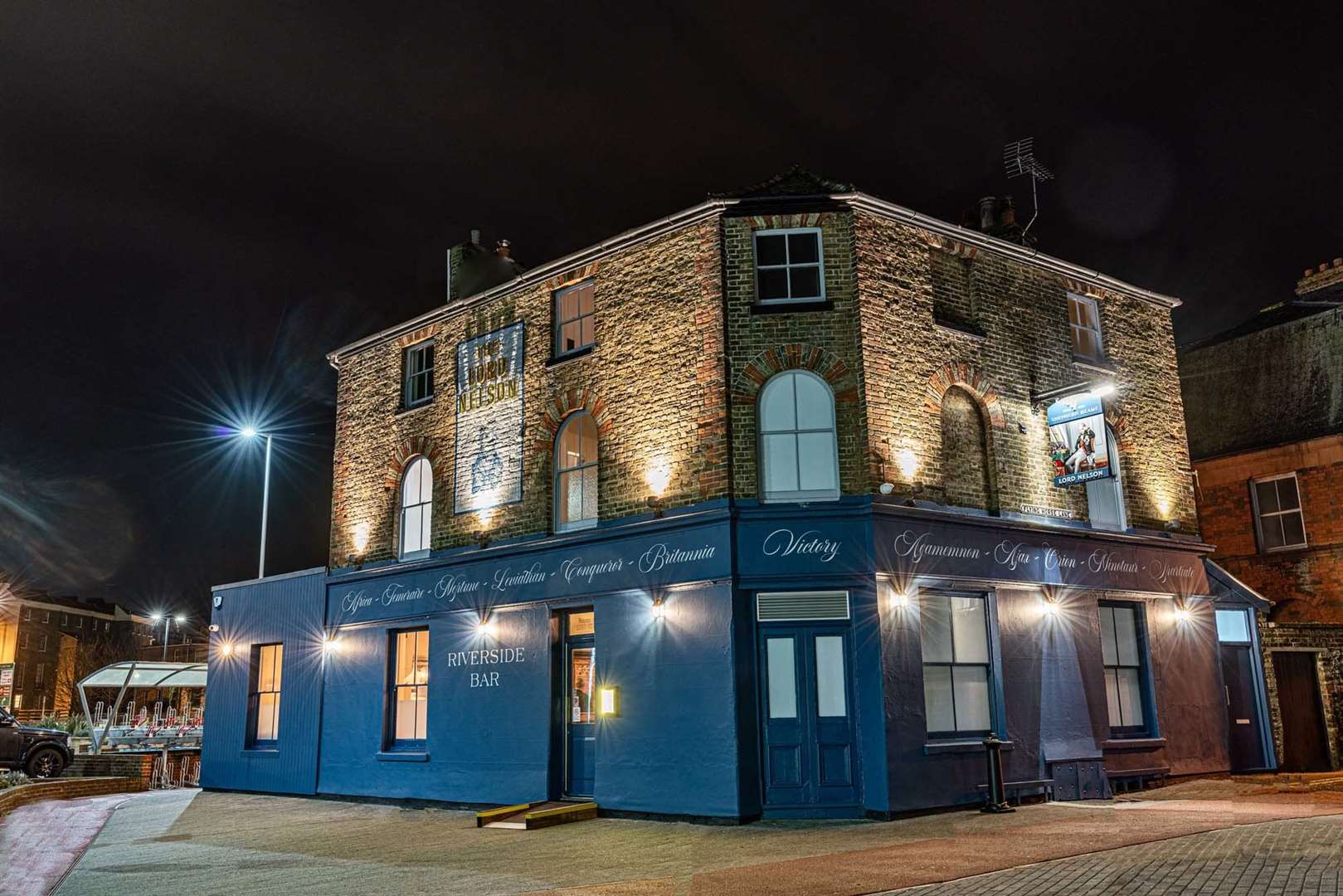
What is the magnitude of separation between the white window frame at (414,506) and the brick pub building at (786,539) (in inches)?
3.4

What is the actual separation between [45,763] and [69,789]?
14.5ft

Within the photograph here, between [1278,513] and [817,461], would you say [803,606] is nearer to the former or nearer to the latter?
[817,461]

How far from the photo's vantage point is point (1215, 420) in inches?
902

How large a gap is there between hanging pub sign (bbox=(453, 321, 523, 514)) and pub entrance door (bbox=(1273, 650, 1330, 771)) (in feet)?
45.3

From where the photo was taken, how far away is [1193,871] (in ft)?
27.5

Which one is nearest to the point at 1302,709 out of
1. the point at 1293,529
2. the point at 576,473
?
the point at 1293,529

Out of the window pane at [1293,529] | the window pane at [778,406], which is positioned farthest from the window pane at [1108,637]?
the window pane at [1293,529]

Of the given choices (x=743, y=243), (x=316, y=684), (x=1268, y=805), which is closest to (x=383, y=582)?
(x=316, y=684)

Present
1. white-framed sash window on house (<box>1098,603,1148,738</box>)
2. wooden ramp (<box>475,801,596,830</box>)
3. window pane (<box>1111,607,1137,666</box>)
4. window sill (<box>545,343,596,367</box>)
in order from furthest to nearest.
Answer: window pane (<box>1111,607,1137,666</box>)
window sill (<box>545,343,596,367</box>)
white-framed sash window on house (<box>1098,603,1148,738</box>)
wooden ramp (<box>475,801,596,830</box>)

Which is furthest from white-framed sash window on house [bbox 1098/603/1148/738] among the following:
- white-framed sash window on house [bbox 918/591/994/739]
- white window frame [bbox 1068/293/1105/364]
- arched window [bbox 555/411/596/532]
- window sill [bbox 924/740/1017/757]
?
arched window [bbox 555/411/596/532]

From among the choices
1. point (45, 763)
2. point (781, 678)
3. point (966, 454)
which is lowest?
point (45, 763)

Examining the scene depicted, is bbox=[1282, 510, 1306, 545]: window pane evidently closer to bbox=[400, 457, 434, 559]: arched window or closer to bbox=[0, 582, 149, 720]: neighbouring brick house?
bbox=[400, 457, 434, 559]: arched window

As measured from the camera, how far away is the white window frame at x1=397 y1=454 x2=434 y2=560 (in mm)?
18328

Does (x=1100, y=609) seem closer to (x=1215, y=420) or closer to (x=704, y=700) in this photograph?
(x=704, y=700)
